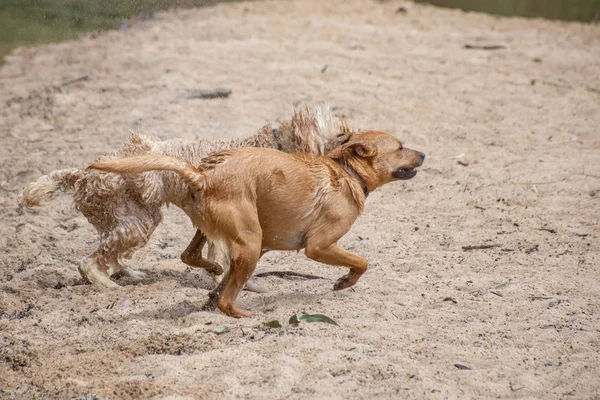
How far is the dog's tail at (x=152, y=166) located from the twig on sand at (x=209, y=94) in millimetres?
5054

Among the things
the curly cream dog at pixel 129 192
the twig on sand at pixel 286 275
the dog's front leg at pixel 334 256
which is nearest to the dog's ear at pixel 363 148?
the curly cream dog at pixel 129 192

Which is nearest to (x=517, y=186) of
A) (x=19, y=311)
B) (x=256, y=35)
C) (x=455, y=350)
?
(x=455, y=350)

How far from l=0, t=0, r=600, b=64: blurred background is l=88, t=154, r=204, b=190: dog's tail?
10.5 meters

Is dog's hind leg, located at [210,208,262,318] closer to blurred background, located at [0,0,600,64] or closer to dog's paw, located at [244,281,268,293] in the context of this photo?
dog's paw, located at [244,281,268,293]

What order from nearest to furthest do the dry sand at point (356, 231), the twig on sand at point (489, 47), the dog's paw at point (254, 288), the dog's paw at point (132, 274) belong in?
the dry sand at point (356, 231)
the dog's paw at point (254, 288)
the dog's paw at point (132, 274)
the twig on sand at point (489, 47)

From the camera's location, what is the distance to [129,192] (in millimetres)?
5730

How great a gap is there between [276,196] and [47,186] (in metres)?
1.86

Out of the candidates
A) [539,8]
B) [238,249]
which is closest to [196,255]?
[238,249]

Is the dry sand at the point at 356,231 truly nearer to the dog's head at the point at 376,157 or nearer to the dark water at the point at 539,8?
the dog's head at the point at 376,157

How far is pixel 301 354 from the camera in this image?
4.50 meters

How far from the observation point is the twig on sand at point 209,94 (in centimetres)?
1005

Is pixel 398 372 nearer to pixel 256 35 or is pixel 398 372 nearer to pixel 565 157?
pixel 565 157


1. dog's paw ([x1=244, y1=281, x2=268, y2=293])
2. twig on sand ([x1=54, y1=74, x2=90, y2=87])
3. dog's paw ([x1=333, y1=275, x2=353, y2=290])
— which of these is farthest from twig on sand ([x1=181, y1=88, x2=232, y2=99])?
dog's paw ([x1=333, y1=275, x2=353, y2=290])

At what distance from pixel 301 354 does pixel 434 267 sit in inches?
76.9
